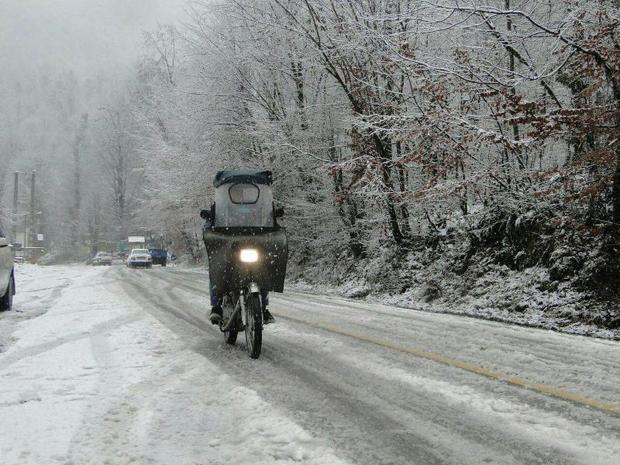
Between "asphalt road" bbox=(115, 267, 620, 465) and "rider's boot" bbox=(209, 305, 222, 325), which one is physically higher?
"rider's boot" bbox=(209, 305, 222, 325)

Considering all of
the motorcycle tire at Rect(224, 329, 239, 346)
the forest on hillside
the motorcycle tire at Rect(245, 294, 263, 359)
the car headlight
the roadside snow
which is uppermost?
the forest on hillside

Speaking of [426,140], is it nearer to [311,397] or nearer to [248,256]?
[248,256]

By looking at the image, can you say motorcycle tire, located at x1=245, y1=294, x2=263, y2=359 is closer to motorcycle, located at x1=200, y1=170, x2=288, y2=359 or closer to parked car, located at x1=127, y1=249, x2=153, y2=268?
motorcycle, located at x1=200, y1=170, x2=288, y2=359

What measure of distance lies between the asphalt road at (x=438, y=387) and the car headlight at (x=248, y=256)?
1144mm

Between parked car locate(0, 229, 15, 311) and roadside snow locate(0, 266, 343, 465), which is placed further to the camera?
parked car locate(0, 229, 15, 311)

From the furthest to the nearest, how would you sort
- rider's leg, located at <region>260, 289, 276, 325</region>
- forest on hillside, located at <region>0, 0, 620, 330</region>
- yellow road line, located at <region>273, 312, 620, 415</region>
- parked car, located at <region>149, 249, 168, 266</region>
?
parked car, located at <region>149, 249, 168, 266</region>, forest on hillside, located at <region>0, 0, 620, 330</region>, rider's leg, located at <region>260, 289, 276, 325</region>, yellow road line, located at <region>273, 312, 620, 415</region>

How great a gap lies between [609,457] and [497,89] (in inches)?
280

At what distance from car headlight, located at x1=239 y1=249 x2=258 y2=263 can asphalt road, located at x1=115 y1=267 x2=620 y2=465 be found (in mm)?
1144

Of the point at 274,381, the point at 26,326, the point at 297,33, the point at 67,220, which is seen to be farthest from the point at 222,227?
the point at 67,220

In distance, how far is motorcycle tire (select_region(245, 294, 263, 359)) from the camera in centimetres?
585

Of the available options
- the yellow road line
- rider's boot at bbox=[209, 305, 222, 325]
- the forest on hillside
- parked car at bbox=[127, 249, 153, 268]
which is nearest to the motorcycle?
rider's boot at bbox=[209, 305, 222, 325]

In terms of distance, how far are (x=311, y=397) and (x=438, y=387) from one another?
3.84 ft

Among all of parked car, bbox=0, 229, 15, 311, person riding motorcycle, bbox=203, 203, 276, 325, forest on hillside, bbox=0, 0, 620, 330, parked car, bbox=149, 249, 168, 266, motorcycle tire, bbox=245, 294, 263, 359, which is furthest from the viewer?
parked car, bbox=149, 249, 168, 266

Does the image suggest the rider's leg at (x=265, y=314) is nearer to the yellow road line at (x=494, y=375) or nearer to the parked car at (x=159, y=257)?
the yellow road line at (x=494, y=375)
